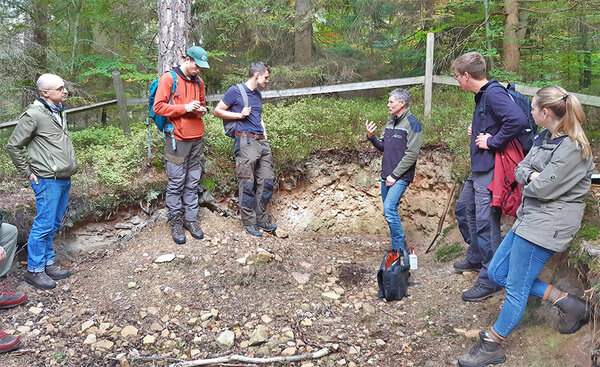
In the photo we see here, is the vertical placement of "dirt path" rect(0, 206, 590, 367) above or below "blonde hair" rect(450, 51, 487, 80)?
below

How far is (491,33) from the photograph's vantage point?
7926mm

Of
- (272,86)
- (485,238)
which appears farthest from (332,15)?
(485,238)

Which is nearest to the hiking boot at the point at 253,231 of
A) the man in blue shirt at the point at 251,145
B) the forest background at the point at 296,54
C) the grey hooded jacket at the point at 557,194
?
the man in blue shirt at the point at 251,145

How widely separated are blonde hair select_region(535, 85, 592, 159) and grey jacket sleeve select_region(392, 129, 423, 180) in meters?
1.88

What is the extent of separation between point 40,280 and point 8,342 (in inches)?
43.6

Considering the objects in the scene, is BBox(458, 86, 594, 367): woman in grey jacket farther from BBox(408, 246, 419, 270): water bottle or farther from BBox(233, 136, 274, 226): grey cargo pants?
BBox(233, 136, 274, 226): grey cargo pants

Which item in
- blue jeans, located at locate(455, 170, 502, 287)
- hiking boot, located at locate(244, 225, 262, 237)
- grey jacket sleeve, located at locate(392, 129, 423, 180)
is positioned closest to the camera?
blue jeans, located at locate(455, 170, 502, 287)

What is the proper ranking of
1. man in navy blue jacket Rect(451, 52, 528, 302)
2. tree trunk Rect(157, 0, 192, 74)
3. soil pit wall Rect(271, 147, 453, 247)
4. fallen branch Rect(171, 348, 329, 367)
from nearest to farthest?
1. fallen branch Rect(171, 348, 329, 367)
2. man in navy blue jacket Rect(451, 52, 528, 302)
3. tree trunk Rect(157, 0, 192, 74)
4. soil pit wall Rect(271, 147, 453, 247)

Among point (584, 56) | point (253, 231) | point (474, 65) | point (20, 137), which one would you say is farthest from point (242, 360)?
point (584, 56)

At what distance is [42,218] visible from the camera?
4453 millimetres

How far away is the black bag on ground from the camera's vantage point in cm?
455

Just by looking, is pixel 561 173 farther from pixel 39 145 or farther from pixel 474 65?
pixel 39 145

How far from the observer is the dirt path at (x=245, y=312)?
353cm

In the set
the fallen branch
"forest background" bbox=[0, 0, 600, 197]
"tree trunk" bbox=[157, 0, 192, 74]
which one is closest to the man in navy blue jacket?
the fallen branch
